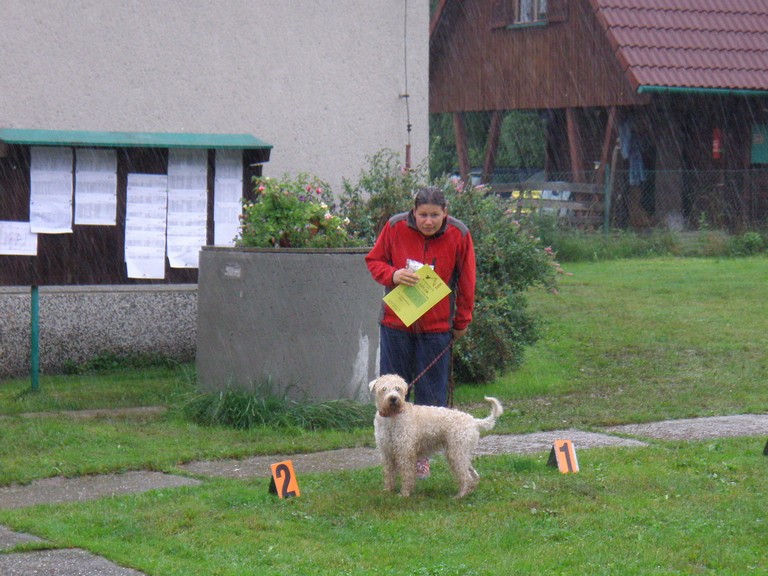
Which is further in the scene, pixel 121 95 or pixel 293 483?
pixel 121 95

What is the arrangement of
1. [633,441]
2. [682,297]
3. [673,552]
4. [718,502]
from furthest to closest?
[682,297]
[633,441]
[718,502]
[673,552]

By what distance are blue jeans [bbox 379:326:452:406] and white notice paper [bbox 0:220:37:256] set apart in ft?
14.3

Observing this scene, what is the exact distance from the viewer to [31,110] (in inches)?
395

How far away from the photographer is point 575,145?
917 inches

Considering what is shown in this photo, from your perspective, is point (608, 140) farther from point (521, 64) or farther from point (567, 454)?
point (567, 454)

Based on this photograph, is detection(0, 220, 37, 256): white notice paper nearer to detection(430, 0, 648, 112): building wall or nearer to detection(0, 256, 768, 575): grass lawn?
detection(0, 256, 768, 575): grass lawn

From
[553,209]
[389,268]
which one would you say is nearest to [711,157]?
[553,209]

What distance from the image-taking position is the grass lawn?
17.5 ft

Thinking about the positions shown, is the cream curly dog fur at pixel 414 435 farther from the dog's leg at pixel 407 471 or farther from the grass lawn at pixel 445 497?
the grass lawn at pixel 445 497

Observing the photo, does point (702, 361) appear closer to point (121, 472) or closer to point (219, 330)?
point (219, 330)

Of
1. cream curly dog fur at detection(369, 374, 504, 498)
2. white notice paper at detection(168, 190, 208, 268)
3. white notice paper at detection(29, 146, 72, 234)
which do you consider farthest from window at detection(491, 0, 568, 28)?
cream curly dog fur at detection(369, 374, 504, 498)

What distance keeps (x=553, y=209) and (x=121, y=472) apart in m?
15.3

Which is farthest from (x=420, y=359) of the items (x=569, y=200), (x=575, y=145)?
(x=575, y=145)

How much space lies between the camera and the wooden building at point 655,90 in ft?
70.3
